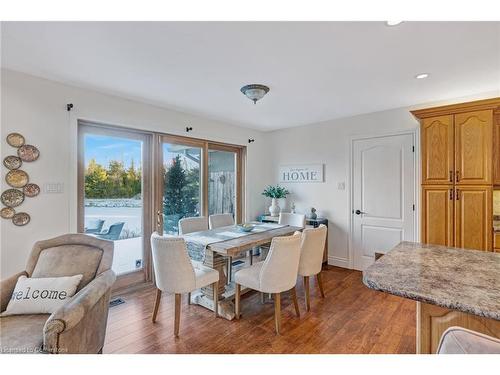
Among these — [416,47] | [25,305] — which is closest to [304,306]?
[25,305]

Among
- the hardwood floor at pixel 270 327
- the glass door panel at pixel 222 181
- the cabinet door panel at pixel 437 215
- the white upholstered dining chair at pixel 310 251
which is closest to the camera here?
the hardwood floor at pixel 270 327

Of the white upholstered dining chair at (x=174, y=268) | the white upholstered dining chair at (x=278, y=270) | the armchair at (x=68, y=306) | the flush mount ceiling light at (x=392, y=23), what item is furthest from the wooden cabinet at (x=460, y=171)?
the armchair at (x=68, y=306)

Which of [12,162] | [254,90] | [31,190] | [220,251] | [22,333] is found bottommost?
[22,333]

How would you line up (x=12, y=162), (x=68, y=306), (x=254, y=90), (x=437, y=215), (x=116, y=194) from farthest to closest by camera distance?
(x=116, y=194) < (x=437, y=215) < (x=254, y=90) < (x=12, y=162) < (x=68, y=306)

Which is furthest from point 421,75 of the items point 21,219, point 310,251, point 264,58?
point 21,219

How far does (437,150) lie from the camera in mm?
2879

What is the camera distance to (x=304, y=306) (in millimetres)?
2867

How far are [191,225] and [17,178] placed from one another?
1860 mm

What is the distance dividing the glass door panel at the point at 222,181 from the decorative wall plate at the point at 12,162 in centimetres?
240

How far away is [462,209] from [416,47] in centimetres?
178

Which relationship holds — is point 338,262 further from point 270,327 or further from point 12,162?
point 12,162

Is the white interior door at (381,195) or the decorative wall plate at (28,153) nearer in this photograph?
the decorative wall plate at (28,153)

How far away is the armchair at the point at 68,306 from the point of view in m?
1.39

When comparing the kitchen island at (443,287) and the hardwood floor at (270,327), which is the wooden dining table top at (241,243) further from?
the kitchen island at (443,287)
